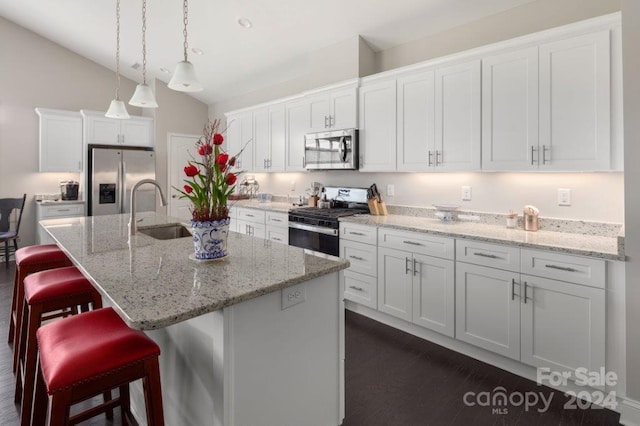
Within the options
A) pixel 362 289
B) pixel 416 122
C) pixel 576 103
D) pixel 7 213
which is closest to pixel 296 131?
pixel 416 122

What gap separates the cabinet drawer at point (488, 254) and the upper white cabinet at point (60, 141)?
240 inches

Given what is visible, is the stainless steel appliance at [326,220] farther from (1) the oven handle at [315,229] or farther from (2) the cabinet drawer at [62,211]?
(2) the cabinet drawer at [62,211]

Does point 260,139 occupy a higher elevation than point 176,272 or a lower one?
higher

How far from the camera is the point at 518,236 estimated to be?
2477mm

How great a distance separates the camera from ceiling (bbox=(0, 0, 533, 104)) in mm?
3369

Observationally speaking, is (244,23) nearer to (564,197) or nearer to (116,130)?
(116,130)

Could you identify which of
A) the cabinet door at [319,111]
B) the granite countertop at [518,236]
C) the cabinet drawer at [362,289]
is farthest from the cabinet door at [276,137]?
the cabinet drawer at [362,289]

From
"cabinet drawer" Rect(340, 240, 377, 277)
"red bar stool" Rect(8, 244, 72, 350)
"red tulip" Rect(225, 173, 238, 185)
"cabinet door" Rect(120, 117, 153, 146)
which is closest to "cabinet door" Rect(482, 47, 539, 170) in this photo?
"cabinet drawer" Rect(340, 240, 377, 277)

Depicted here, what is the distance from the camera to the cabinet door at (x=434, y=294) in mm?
2697

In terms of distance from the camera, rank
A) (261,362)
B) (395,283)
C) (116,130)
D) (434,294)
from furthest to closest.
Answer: (116,130)
(395,283)
(434,294)
(261,362)

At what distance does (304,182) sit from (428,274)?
2.66 meters

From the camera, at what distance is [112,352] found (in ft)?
4.12

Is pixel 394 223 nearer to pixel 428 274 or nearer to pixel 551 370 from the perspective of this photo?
pixel 428 274

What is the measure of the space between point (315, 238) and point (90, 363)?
271cm
